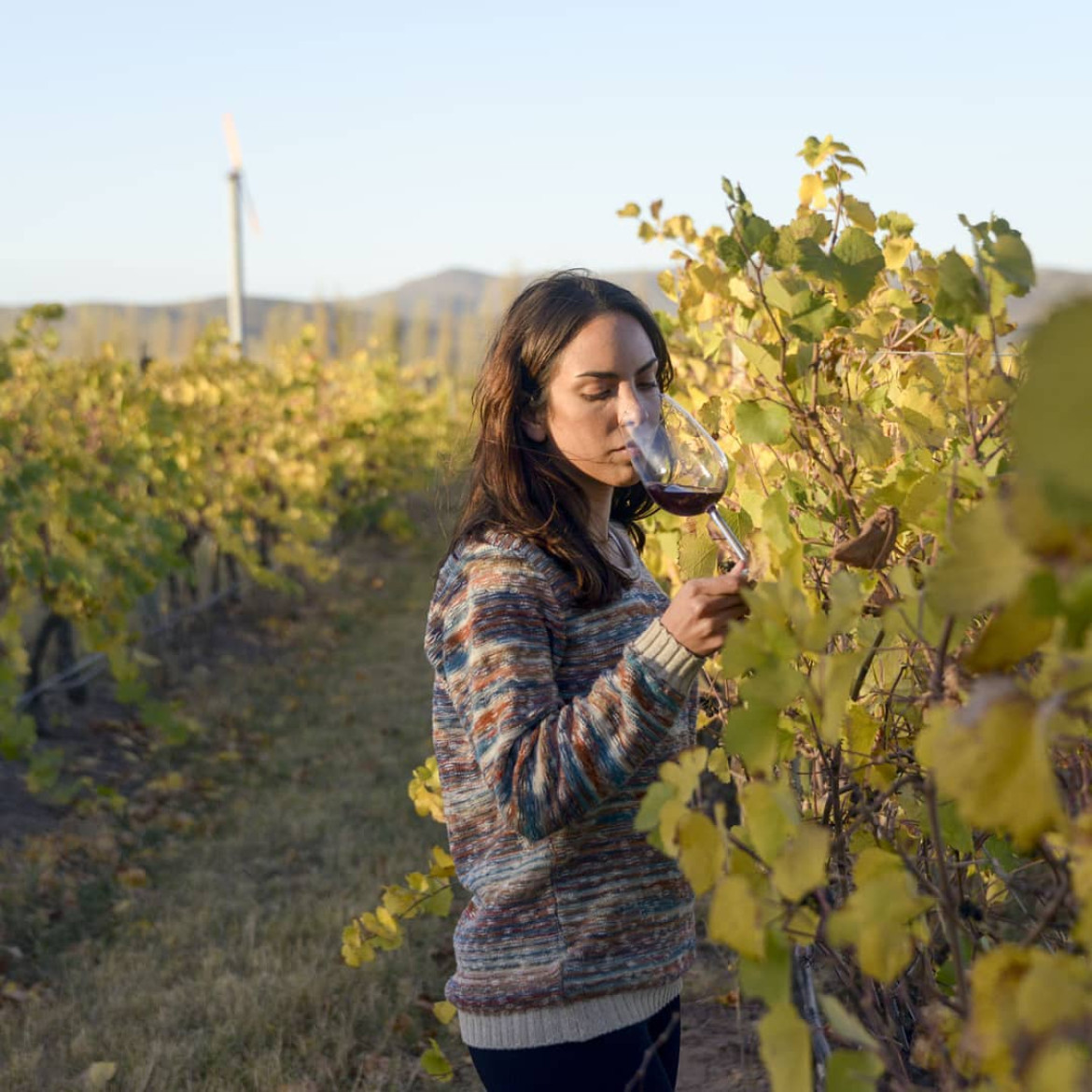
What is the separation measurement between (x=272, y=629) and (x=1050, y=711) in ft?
30.5

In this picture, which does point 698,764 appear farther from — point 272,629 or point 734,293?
point 272,629

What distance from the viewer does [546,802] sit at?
1422mm

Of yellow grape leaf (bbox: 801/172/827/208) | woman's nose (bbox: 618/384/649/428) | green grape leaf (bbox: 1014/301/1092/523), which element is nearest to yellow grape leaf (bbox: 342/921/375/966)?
woman's nose (bbox: 618/384/649/428)

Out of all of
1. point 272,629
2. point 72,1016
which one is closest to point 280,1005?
point 72,1016

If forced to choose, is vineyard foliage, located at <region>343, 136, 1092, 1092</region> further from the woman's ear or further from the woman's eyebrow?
the woman's ear

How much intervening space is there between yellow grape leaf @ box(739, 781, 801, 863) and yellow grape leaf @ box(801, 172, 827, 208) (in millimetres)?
1280

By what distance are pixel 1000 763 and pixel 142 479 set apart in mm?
7192

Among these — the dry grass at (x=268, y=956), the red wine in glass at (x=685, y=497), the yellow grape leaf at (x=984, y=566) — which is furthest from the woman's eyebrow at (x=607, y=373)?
the dry grass at (x=268, y=956)

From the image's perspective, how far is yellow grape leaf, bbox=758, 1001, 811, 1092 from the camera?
2.38 ft

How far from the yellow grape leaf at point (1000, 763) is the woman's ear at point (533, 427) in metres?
1.34

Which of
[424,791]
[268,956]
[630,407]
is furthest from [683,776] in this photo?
[268,956]

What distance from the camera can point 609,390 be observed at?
68.0 inches

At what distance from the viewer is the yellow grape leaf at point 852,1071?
728mm

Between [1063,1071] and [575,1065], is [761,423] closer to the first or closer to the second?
[1063,1071]
